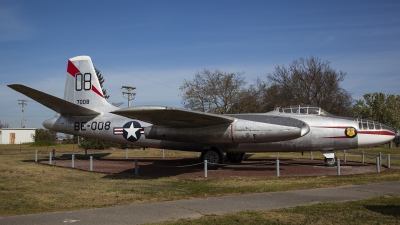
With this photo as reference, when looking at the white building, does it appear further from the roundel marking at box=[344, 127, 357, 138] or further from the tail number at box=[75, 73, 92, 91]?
the roundel marking at box=[344, 127, 357, 138]

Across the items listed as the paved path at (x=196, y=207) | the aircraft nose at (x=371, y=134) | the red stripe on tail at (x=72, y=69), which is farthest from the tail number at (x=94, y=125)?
the aircraft nose at (x=371, y=134)

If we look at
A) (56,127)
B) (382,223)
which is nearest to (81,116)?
(56,127)

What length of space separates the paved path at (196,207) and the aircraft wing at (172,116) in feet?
13.7

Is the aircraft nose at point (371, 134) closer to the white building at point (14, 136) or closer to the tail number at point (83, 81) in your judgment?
the tail number at point (83, 81)

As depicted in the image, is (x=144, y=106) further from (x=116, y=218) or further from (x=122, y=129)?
(x=122, y=129)

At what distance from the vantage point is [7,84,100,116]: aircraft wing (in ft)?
47.0

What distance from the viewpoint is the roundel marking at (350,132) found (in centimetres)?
1603

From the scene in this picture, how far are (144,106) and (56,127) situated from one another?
9.90 meters

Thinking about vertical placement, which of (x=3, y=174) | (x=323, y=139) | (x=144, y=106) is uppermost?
(x=144, y=106)

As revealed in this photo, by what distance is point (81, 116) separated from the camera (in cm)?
1938

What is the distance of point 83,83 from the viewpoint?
20.1 metres

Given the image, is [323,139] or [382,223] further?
[323,139]

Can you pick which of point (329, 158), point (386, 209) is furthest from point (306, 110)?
point (386, 209)

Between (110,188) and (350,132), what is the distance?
35.4ft
